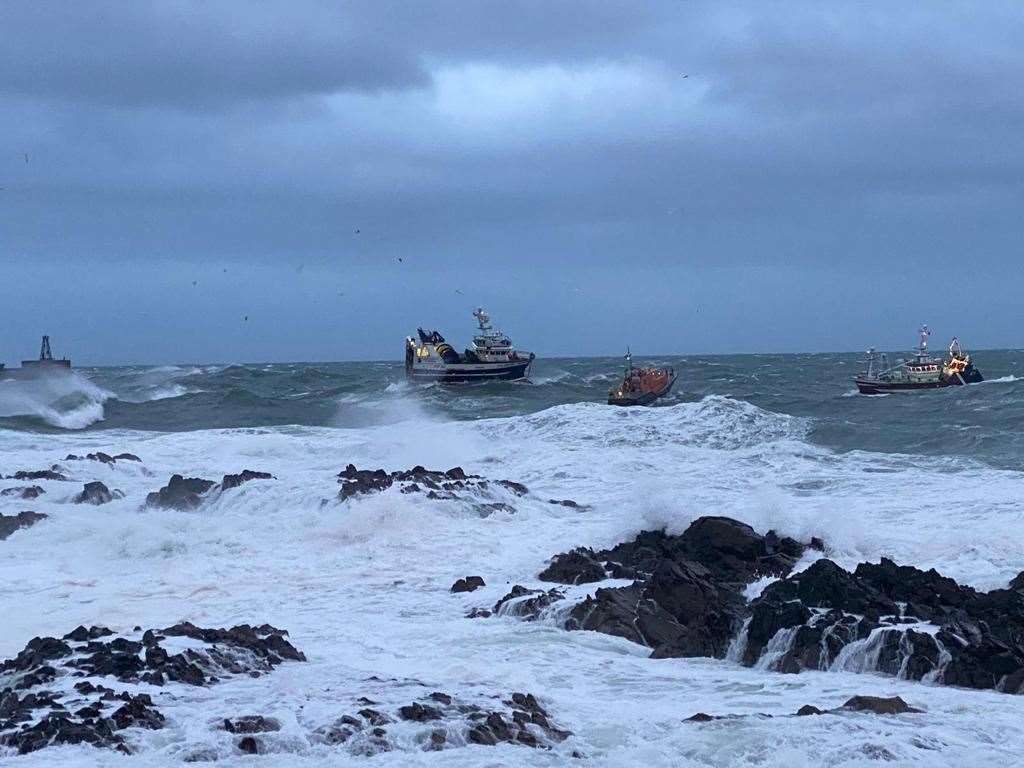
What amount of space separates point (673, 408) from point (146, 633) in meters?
30.4

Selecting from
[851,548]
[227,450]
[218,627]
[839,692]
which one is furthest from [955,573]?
[227,450]

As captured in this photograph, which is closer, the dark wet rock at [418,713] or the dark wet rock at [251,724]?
the dark wet rock at [251,724]

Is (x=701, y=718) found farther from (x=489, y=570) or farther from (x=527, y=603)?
(x=489, y=570)

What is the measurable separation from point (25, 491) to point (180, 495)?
343cm

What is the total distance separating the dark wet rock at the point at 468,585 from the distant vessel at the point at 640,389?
32.1 m

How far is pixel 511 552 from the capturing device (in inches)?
758

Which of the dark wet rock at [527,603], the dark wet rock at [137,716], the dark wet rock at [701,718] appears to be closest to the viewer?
the dark wet rock at [137,716]

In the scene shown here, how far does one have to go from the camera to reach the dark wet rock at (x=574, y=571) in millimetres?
16234

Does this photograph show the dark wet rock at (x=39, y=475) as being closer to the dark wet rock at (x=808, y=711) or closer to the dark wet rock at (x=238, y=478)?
the dark wet rock at (x=238, y=478)

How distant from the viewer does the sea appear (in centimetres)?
973

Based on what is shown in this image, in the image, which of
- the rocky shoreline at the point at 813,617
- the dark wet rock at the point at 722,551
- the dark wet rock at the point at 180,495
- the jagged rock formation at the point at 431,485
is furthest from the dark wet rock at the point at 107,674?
the dark wet rock at the point at 180,495

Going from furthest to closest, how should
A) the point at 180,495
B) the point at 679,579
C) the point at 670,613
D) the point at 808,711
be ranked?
the point at 180,495 < the point at 679,579 < the point at 670,613 < the point at 808,711

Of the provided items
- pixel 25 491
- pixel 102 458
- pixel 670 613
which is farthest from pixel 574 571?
pixel 102 458

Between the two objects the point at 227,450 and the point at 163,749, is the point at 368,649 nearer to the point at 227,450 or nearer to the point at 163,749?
the point at 163,749
